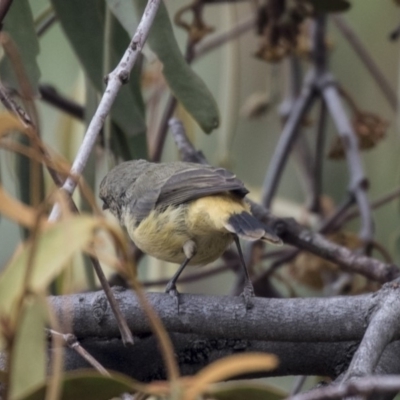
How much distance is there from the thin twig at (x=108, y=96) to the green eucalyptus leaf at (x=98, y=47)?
472 millimetres

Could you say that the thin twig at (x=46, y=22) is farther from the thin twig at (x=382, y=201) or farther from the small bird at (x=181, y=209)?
the thin twig at (x=382, y=201)

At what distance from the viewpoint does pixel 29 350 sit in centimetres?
56

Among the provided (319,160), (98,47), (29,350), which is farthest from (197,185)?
(29,350)

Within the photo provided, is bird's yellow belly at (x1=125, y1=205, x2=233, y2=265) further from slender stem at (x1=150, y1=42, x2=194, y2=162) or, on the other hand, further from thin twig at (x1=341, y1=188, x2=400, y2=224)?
thin twig at (x1=341, y1=188, x2=400, y2=224)

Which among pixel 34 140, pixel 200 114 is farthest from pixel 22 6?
pixel 34 140

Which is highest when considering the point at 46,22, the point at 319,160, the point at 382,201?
the point at 46,22

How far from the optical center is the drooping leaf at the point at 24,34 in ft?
4.23

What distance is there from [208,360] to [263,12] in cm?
101

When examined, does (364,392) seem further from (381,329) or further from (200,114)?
(200,114)

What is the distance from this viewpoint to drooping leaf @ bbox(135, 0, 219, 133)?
123 cm

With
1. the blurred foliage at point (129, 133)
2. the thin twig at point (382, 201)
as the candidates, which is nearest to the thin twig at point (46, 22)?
the blurred foliage at point (129, 133)

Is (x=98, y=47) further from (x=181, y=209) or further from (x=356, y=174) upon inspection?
(x=356, y=174)

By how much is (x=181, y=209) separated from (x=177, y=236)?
0.05m

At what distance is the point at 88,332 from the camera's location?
40.2 inches
